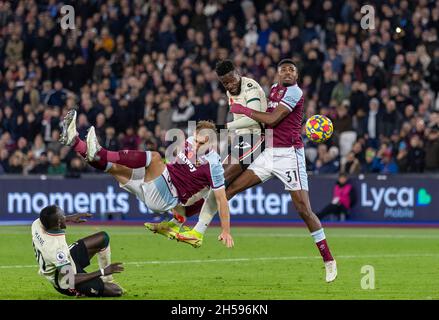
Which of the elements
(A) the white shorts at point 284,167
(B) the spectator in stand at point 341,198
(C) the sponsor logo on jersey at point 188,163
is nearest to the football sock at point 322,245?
(A) the white shorts at point 284,167

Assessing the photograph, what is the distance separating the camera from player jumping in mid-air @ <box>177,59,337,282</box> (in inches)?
611

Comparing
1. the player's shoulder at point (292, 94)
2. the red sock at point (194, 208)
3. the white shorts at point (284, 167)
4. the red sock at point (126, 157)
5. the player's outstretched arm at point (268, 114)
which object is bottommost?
the red sock at point (194, 208)

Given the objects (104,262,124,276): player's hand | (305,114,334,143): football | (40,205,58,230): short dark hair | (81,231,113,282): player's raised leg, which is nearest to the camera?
(104,262,124,276): player's hand

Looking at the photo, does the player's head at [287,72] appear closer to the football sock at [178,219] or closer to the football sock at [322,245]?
the football sock at [322,245]

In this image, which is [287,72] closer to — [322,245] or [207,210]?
[207,210]

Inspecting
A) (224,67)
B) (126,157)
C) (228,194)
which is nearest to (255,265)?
(228,194)

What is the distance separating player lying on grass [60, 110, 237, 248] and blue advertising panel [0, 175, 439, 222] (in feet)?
39.5

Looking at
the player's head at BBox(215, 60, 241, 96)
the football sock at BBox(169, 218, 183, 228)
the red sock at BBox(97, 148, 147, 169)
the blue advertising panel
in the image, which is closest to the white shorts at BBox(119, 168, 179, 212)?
the red sock at BBox(97, 148, 147, 169)

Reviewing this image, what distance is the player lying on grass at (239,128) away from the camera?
52.0 ft

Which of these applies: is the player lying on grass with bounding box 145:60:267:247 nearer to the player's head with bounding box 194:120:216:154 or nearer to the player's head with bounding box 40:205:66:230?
the player's head with bounding box 194:120:216:154

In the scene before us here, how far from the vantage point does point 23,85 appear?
104 feet

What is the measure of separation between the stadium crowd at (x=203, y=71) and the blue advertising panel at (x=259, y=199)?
459mm
